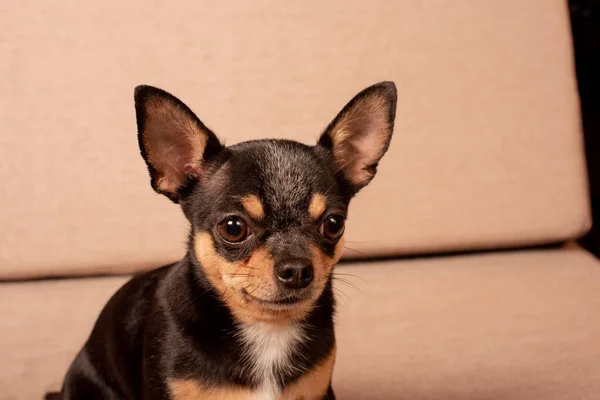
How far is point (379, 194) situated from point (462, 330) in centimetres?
52

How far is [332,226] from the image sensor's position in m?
1.18

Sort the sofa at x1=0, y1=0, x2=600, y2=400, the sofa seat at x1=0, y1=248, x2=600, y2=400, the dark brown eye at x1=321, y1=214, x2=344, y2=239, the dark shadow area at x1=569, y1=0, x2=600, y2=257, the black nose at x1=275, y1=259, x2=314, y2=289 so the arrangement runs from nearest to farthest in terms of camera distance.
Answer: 1. the black nose at x1=275, y1=259, x2=314, y2=289
2. the dark brown eye at x1=321, y1=214, x2=344, y2=239
3. the sofa seat at x1=0, y1=248, x2=600, y2=400
4. the sofa at x1=0, y1=0, x2=600, y2=400
5. the dark shadow area at x1=569, y1=0, x2=600, y2=257

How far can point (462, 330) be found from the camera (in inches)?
72.5

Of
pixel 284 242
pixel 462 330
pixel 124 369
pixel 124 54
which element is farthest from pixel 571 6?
pixel 124 369

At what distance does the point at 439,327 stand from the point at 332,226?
821 mm

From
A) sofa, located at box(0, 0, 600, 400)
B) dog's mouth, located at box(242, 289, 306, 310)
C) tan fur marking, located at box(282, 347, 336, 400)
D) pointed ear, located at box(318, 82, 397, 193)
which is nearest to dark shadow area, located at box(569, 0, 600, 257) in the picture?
sofa, located at box(0, 0, 600, 400)

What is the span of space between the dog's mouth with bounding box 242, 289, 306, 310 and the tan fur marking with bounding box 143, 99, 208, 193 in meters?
0.28

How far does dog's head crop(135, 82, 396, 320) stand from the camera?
1115mm

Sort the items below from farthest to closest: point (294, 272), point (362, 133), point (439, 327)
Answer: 1. point (439, 327)
2. point (362, 133)
3. point (294, 272)

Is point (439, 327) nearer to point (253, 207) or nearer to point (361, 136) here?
point (361, 136)

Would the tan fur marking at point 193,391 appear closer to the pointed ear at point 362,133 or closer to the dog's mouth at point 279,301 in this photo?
the dog's mouth at point 279,301

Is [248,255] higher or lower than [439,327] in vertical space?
higher

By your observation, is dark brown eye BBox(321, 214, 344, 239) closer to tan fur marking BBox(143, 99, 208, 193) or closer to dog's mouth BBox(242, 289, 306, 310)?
dog's mouth BBox(242, 289, 306, 310)

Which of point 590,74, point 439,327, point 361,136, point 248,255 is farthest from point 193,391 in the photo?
point 590,74
